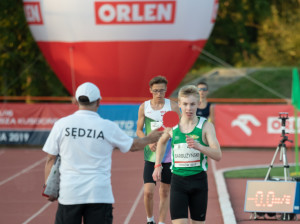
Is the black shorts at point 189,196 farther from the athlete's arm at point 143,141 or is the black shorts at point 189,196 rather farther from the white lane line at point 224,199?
the white lane line at point 224,199

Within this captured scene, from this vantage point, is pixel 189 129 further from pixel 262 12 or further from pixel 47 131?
pixel 262 12

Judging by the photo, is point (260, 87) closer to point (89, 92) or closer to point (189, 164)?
point (189, 164)

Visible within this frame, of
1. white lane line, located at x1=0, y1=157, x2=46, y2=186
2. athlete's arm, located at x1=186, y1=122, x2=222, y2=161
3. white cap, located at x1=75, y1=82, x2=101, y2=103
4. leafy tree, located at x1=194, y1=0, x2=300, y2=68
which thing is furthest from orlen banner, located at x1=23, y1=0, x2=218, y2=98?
white cap, located at x1=75, y1=82, x2=101, y2=103

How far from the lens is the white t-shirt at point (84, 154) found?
5387 mm

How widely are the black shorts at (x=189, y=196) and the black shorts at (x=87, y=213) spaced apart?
50.6 inches

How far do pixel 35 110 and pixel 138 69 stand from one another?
11.6 ft

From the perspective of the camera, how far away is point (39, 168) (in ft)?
53.7

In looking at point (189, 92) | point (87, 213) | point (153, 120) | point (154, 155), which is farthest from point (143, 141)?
point (153, 120)

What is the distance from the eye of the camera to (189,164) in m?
6.64

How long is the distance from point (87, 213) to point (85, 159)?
17.4 inches

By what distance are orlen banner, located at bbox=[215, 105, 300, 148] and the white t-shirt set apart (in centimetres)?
1490

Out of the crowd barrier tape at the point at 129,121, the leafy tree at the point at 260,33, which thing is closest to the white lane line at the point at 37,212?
the crowd barrier tape at the point at 129,121

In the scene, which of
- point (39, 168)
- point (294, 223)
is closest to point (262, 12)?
point (39, 168)

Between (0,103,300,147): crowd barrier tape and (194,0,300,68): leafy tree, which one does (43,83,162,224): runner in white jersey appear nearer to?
(0,103,300,147): crowd barrier tape
